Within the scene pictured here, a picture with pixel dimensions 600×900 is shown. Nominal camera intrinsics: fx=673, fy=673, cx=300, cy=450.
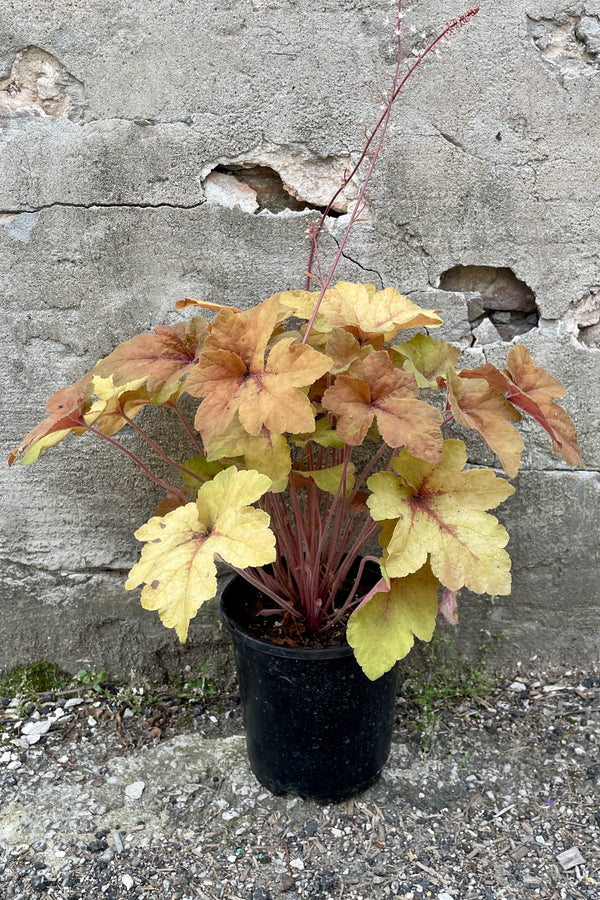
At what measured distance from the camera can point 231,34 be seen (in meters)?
1.69

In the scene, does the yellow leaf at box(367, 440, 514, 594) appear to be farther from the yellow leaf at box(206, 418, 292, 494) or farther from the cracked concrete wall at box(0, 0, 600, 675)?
the cracked concrete wall at box(0, 0, 600, 675)

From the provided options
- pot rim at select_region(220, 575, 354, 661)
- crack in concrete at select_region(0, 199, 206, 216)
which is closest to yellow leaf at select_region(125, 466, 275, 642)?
pot rim at select_region(220, 575, 354, 661)

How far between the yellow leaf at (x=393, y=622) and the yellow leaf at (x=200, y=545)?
0.31m

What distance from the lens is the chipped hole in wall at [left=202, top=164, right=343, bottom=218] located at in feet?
5.88

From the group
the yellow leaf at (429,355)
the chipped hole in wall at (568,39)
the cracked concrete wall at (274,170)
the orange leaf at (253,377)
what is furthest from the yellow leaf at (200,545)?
the chipped hole in wall at (568,39)

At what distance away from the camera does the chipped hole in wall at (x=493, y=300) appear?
187 centimetres

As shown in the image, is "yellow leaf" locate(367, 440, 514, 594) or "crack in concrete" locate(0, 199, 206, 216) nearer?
"yellow leaf" locate(367, 440, 514, 594)

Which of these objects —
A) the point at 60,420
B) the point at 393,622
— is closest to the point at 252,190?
the point at 60,420

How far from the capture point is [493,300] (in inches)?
74.7

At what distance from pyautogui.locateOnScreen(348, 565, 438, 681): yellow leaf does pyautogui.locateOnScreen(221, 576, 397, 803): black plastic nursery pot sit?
0.53ft

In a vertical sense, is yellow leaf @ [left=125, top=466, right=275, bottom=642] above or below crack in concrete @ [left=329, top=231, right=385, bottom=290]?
below

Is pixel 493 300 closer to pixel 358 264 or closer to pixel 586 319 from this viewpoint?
pixel 586 319

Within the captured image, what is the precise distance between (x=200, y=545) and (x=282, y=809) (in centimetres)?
82

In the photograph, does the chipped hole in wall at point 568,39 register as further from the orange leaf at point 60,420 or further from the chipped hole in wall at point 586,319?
the orange leaf at point 60,420
